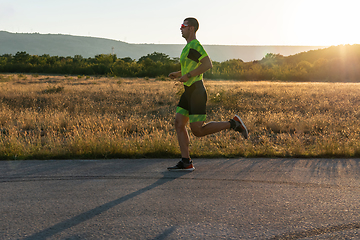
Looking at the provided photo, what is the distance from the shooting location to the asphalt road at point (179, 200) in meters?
2.88

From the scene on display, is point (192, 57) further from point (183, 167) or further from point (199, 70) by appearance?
point (183, 167)

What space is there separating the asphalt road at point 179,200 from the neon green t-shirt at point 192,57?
1353mm

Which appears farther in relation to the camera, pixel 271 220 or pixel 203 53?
pixel 203 53

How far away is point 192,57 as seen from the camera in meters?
4.71

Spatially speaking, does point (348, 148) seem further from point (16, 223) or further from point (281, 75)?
point (281, 75)

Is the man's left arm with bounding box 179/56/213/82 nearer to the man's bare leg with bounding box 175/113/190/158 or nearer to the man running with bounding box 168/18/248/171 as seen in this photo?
the man running with bounding box 168/18/248/171

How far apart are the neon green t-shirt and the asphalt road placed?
1353mm

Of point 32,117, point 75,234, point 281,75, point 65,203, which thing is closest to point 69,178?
point 65,203

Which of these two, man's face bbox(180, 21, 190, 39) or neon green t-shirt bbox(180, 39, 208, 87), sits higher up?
man's face bbox(180, 21, 190, 39)

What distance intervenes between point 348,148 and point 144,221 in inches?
179

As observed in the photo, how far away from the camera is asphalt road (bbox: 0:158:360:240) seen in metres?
2.88

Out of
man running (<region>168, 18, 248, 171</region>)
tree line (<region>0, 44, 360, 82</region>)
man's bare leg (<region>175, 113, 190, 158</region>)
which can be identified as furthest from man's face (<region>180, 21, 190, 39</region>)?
tree line (<region>0, 44, 360, 82</region>)

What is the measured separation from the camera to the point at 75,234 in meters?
2.80

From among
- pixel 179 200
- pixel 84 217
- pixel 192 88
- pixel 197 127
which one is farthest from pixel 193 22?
pixel 84 217
